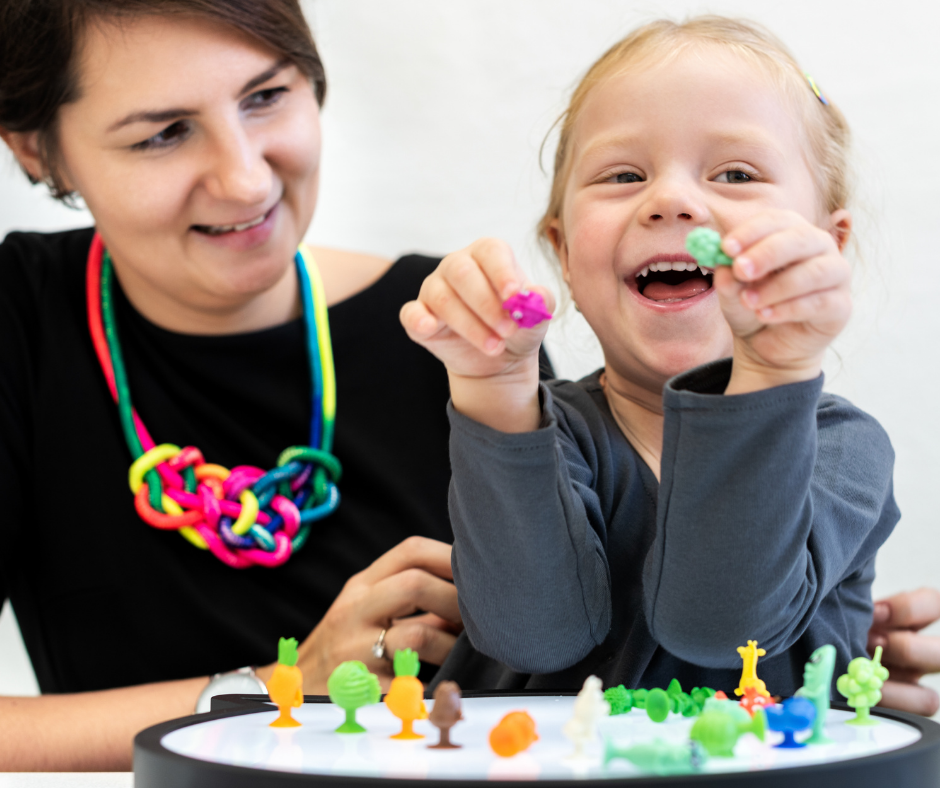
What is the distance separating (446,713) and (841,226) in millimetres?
610

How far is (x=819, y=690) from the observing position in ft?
1.60

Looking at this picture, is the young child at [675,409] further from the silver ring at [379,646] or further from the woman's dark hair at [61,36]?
the woman's dark hair at [61,36]

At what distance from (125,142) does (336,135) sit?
0.84 m

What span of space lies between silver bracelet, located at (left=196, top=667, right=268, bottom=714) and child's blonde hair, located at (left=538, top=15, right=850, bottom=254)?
22.7 inches

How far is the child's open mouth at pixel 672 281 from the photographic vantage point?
76 cm

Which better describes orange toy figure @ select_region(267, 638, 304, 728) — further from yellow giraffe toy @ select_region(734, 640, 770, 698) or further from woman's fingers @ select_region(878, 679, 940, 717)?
woman's fingers @ select_region(878, 679, 940, 717)

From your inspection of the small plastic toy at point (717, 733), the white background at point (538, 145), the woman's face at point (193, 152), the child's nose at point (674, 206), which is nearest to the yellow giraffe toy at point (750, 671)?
the small plastic toy at point (717, 733)

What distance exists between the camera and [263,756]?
45cm

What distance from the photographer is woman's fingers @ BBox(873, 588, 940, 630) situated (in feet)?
3.28

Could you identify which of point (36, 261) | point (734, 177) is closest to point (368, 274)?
point (36, 261)

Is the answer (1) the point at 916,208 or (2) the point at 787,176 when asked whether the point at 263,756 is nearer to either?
(2) the point at 787,176

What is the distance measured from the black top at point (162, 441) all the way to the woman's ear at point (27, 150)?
0.13 metres

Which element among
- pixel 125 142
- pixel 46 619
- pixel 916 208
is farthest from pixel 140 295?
pixel 916 208

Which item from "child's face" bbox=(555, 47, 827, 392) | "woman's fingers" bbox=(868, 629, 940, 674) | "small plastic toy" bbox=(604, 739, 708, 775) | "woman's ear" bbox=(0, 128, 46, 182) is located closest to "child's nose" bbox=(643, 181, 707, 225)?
"child's face" bbox=(555, 47, 827, 392)
